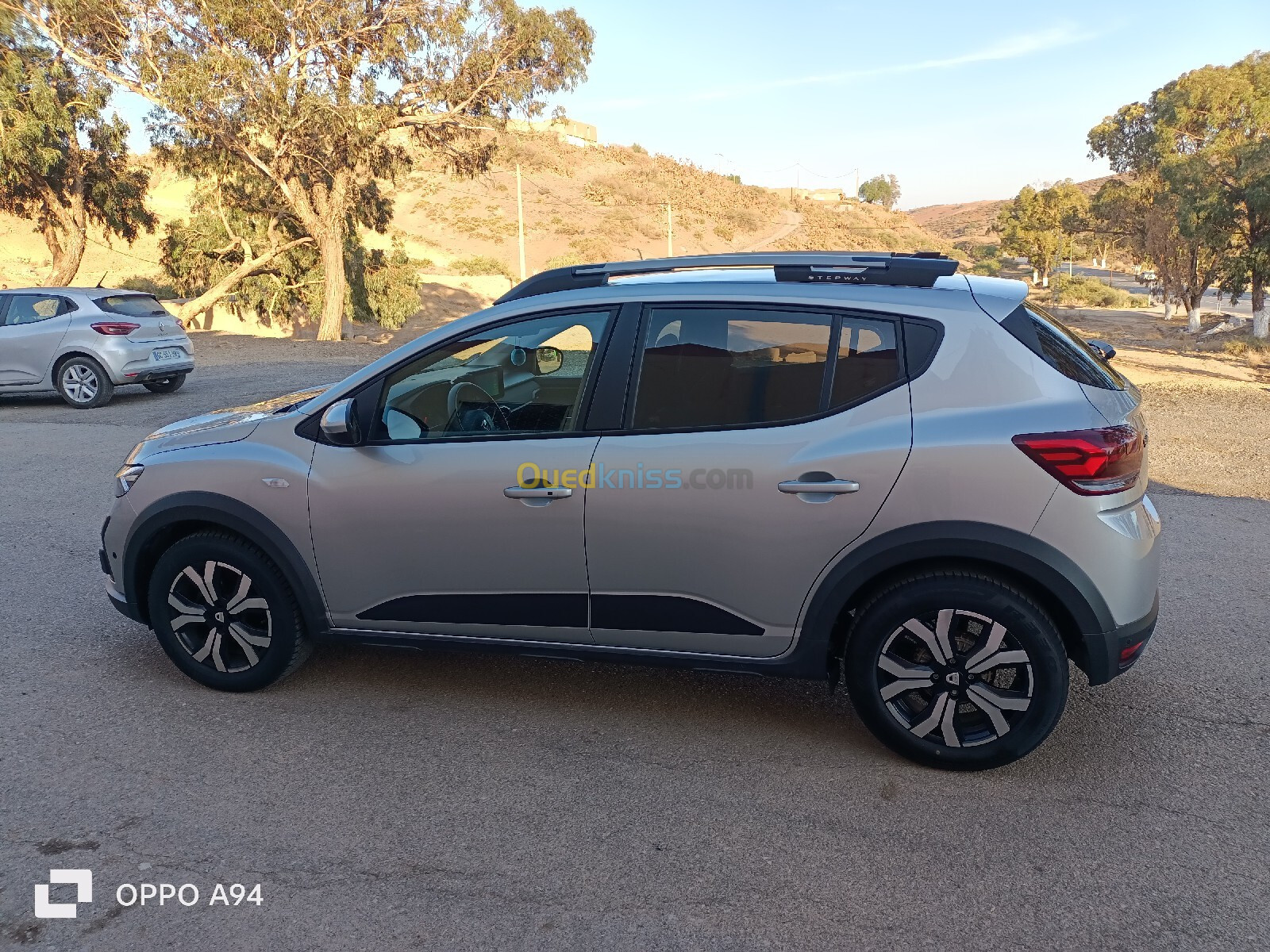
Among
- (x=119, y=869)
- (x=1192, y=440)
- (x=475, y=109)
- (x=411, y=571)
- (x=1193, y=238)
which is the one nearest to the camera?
(x=119, y=869)

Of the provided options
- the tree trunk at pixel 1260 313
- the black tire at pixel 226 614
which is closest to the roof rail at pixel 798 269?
the black tire at pixel 226 614

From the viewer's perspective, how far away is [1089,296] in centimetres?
5238

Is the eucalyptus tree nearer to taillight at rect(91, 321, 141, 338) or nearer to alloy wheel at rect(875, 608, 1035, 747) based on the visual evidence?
taillight at rect(91, 321, 141, 338)

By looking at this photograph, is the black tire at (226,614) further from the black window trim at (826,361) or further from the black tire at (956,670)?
the black tire at (956,670)

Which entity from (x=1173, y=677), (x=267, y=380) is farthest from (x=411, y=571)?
(x=267, y=380)

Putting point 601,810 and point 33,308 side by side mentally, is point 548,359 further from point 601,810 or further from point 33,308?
point 33,308

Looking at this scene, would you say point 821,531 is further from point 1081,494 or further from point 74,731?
point 74,731

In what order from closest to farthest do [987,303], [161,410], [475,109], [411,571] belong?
1. [987,303]
2. [411,571]
3. [161,410]
4. [475,109]

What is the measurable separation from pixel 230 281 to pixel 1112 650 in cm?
3073

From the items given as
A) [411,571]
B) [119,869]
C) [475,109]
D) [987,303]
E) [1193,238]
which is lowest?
[119,869]

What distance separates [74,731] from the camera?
12.9 feet

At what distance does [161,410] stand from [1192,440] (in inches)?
493

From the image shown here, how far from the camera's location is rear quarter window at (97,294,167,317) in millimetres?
13148

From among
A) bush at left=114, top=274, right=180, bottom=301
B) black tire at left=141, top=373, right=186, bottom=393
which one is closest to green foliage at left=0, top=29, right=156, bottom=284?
bush at left=114, top=274, right=180, bottom=301
